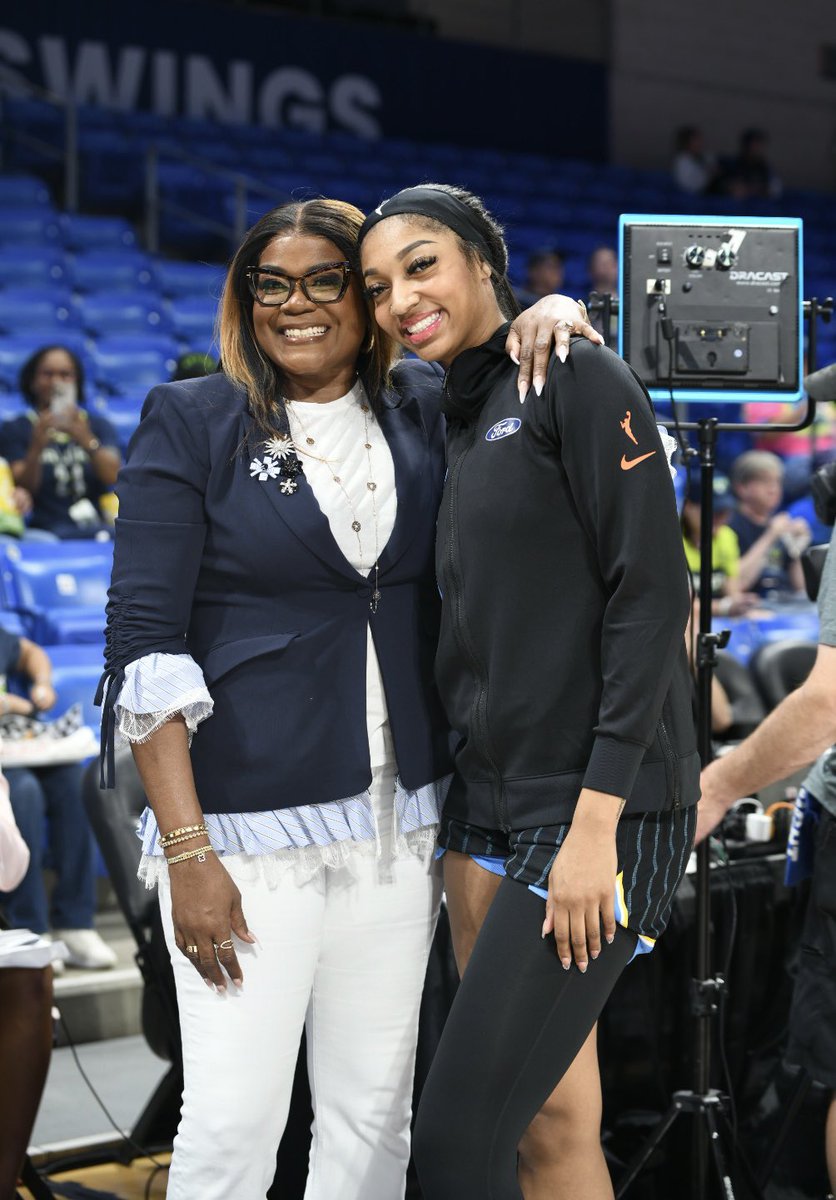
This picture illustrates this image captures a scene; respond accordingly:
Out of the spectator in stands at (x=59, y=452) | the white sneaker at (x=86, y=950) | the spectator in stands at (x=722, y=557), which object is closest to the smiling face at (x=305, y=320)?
the white sneaker at (x=86, y=950)

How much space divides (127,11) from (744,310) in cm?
834

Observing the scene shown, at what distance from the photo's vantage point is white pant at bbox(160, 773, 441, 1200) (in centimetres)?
184

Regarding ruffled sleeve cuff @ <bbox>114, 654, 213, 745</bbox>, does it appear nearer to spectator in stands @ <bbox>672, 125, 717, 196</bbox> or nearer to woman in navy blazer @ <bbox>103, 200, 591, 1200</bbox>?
woman in navy blazer @ <bbox>103, 200, 591, 1200</bbox>

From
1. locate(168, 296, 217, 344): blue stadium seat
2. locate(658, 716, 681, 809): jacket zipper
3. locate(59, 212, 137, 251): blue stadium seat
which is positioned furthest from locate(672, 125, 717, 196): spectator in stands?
locate(658, 716, 681, 809): jacket zipper

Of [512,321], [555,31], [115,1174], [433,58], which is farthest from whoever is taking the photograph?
[555,31]

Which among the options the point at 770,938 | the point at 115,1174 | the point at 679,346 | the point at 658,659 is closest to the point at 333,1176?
the point at 658,659

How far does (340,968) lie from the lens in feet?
6.40

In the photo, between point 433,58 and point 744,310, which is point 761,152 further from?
point 744,310

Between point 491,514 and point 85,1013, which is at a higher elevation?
point 491,514

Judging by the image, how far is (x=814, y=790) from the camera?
92.3 inches

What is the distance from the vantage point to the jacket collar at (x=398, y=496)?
Result: 6.23 ft

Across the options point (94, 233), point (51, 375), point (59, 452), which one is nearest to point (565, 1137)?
point (59, 452)

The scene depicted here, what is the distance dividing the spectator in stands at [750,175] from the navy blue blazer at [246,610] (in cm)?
973

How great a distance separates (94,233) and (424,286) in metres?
6.95
